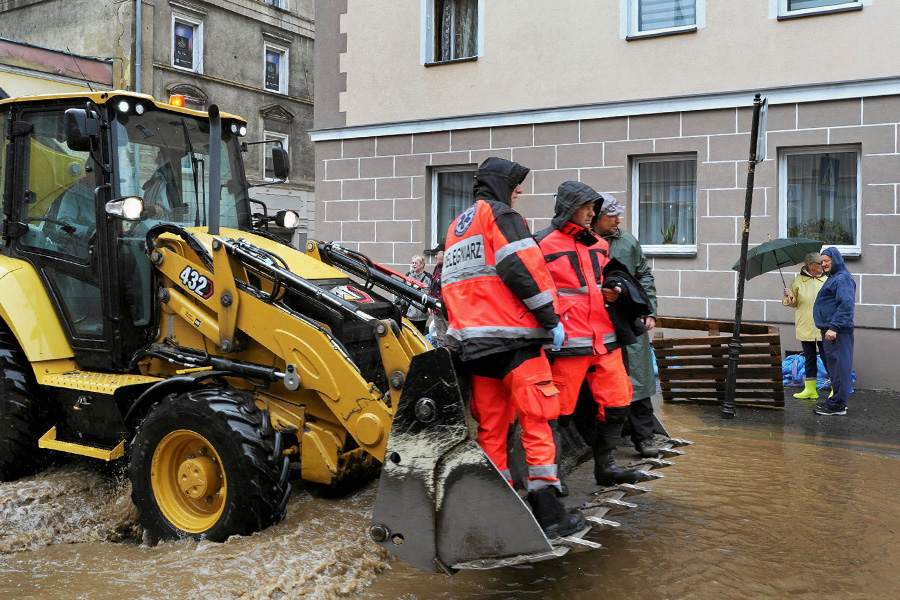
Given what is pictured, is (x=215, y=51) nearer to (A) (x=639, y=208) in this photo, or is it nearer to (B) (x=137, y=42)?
(B) (x=137, y=42)

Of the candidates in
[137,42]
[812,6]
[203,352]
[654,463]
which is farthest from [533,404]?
[137,42]

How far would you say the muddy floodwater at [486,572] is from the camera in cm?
417

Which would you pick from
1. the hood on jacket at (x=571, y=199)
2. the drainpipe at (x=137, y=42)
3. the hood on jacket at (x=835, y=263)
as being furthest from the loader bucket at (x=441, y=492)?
the drainpipe at (x=137, y=42)

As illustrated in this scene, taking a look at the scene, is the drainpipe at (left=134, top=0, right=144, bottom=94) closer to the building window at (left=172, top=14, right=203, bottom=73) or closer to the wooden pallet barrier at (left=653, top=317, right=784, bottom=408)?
the building window at (left=172, top=14, right=203, bottom=73)

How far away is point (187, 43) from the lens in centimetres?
2769

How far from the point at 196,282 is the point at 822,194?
8633mm

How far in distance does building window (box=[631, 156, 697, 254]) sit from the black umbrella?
1644 millimetres

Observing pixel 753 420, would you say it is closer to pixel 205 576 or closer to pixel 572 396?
pixel 572 396

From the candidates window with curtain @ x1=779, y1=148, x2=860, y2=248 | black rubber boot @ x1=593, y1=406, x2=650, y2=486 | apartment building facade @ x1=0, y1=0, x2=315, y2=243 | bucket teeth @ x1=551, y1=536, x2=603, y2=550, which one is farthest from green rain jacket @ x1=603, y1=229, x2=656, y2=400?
apartment building facade @ x1=0, y1=0, x2=315, y2=243

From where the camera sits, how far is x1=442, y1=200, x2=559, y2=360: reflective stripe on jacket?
13.8ft

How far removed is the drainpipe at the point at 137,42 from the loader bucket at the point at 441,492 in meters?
24.5

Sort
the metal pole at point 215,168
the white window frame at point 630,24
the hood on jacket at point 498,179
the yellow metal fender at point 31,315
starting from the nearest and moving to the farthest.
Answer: the hood on jacket at point 498,179 < the yellow metal fender at point 31,315 < the metal pole at point 215,168 < the white window frame at point 630,24

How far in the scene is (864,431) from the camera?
827cm

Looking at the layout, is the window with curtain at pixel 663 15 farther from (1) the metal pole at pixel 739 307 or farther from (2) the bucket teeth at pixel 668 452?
(2) the bucket teeth at pixel 668 452
